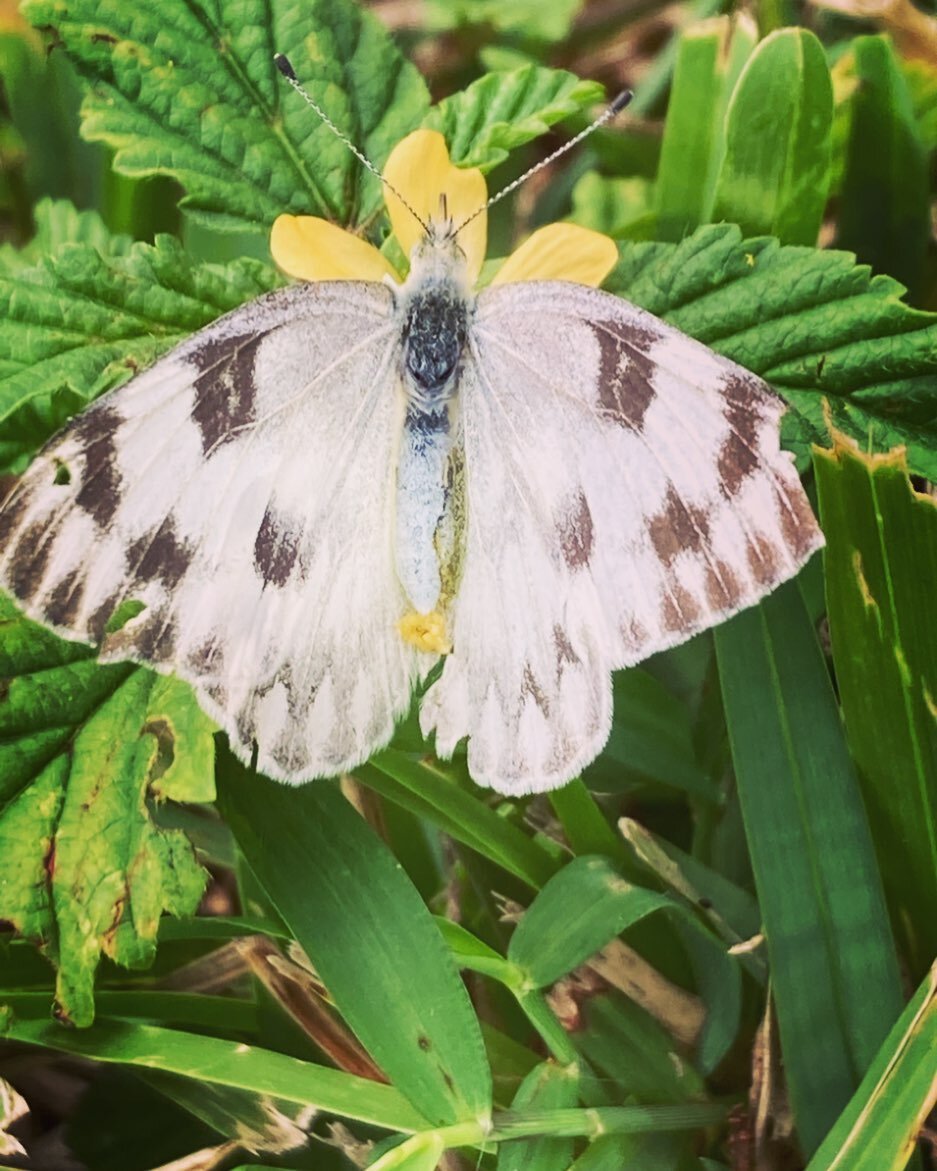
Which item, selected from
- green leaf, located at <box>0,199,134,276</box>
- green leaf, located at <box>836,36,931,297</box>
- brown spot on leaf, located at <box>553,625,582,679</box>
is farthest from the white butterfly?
green leaf, located at <box>836,36,931,297</box>

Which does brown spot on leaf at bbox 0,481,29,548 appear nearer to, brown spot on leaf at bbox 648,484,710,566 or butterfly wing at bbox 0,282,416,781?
butterfly wing at bbox 0,282,416,781

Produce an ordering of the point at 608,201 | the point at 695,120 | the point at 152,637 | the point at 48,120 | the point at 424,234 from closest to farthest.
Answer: the point at 152,637 < the point at 424,234 < the point at 695,120 < the point at 608,201 < the point at 48,120

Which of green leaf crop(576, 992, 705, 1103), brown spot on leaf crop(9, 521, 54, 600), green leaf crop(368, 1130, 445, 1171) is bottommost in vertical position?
green leaf crop(576, 992, 705, 1103)

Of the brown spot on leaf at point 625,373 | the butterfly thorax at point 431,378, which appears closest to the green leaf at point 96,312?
the butterfly thorax at point 431,378

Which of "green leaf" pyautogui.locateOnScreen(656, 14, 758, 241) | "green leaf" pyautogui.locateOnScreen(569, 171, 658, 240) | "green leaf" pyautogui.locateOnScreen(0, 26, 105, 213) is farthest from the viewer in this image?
"green leaf" pyautogui.locateOnScreen(0, 26, 105, 213)

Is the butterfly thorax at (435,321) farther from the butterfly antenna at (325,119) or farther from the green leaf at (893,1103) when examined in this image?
the green leaf at (893,1103)

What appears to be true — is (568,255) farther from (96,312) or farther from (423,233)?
(96,312)

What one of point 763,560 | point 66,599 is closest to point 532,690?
point 763,560
